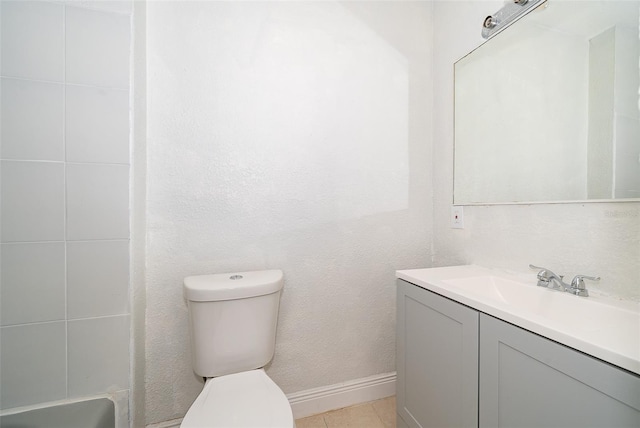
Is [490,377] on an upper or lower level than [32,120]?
lower

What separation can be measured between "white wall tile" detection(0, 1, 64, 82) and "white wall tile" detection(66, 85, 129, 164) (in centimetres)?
9

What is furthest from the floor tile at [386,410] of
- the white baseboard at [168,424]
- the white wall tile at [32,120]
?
the white wall tile at [32,120]

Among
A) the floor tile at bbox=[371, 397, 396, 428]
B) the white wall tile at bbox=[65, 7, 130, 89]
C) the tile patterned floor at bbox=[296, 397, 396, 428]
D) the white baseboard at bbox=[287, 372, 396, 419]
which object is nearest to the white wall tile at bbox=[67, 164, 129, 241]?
the white wall tile at bbox=[65, 7, 130, 89]

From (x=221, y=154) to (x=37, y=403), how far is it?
1078 millimetres

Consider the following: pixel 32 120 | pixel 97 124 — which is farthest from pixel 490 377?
pixel 32 120

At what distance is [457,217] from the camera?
1478 millimetres

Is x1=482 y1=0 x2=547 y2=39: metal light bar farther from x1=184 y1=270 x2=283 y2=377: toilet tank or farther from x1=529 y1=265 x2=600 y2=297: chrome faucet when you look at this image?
x1=184 y1=270 x2=283 y2=377: toilet tank

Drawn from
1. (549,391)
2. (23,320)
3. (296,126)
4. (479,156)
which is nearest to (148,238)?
(23,320)

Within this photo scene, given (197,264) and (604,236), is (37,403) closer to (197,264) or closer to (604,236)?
(197,264)

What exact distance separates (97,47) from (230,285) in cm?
95

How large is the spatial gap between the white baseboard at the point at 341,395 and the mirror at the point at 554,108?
3.51 feet

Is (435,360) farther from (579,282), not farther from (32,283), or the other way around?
(32,283)

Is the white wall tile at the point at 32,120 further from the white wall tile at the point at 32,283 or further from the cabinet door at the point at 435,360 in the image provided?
the cabinet door at the point at 435,360

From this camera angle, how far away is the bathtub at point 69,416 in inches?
36.4
